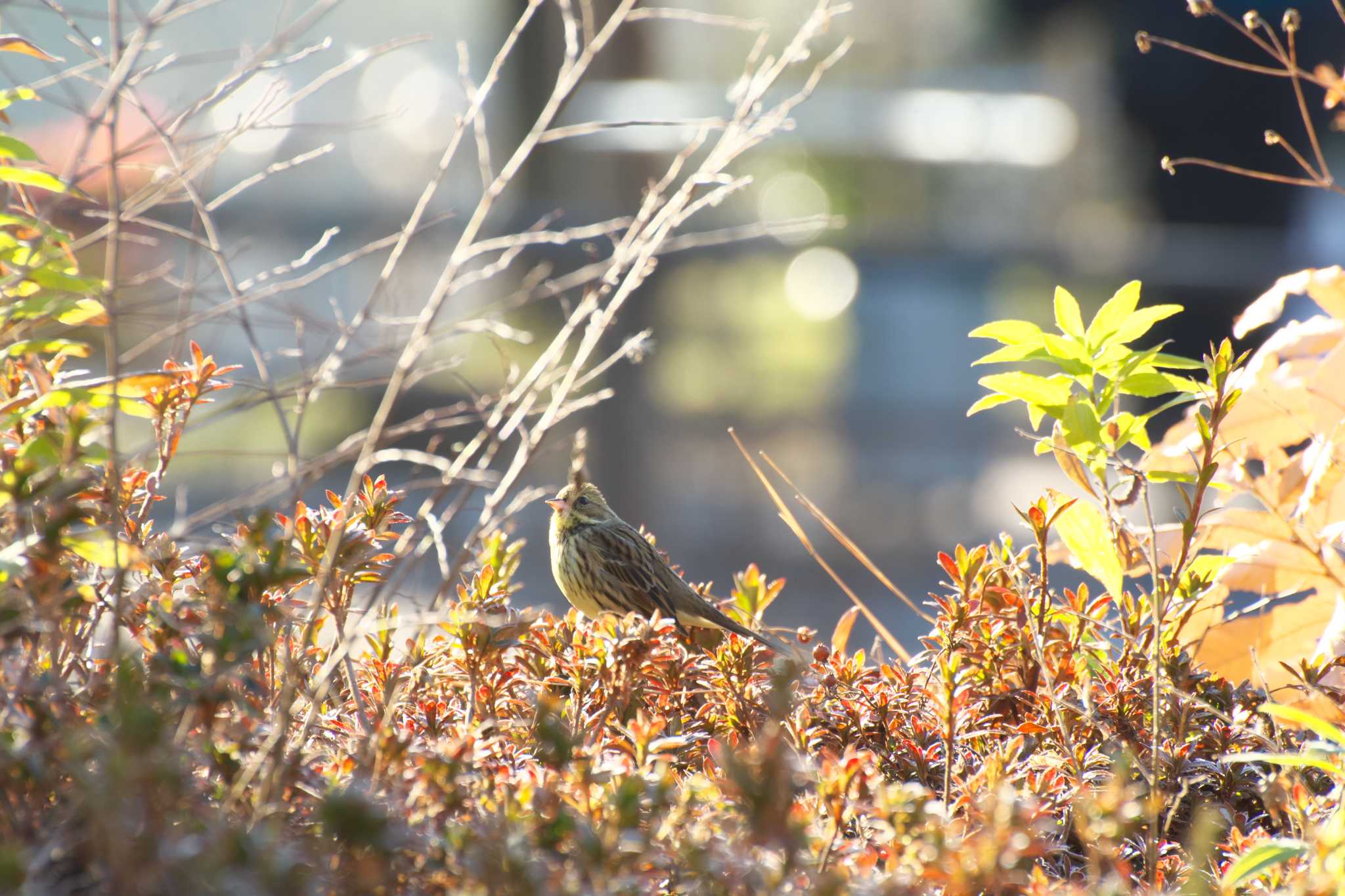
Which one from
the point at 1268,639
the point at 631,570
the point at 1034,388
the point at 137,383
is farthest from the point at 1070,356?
the point at 631,570

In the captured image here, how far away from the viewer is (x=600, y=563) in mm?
3771

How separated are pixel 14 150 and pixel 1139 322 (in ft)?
4.96

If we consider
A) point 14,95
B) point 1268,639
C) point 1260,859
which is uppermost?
point 14,95

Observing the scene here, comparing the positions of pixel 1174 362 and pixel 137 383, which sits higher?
pixel 137 383

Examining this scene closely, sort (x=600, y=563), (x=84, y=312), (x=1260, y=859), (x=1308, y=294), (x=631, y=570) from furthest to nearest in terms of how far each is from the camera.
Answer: (x=600, y=563) → (x=631, y=570) → (x=1308, y=294) → (x=84, y=312) → (x=1260, y=859)

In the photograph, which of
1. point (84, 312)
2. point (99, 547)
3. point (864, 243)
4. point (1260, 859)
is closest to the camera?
point (1260, 859)

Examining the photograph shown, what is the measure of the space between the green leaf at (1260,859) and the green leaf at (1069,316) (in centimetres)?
78

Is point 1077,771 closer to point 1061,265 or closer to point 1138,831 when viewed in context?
point 1138,831

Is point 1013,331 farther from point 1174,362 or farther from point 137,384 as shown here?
point 137,384

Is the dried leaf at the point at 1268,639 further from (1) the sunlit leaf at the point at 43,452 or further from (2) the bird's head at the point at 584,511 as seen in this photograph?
(2) the bird's head at the point at 584,511

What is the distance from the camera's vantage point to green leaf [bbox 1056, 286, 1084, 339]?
1.83 meters

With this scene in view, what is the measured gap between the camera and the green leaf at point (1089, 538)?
1943mm

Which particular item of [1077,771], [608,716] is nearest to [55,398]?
[608,716]

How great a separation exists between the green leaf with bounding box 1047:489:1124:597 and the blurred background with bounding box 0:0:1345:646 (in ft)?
14.6
